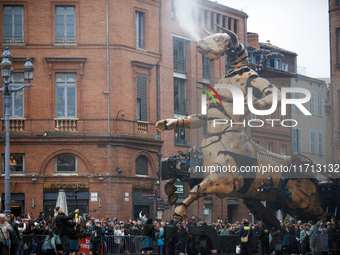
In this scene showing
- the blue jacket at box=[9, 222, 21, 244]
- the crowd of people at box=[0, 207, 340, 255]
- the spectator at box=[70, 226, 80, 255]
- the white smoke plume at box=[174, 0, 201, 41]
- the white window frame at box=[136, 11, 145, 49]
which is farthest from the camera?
the white window frame at box=[136, 11, 145, 49]

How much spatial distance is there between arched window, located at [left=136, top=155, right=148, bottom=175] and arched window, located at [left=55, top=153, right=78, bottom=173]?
150 inches

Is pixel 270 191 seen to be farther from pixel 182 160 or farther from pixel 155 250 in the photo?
pixel 155 250

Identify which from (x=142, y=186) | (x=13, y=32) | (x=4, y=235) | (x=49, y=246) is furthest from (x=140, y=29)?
(x=4, y=235)

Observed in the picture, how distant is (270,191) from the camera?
29.8 m

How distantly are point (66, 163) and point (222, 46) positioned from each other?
21164 millimetres

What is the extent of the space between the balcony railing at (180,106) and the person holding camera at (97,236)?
22.4 meters

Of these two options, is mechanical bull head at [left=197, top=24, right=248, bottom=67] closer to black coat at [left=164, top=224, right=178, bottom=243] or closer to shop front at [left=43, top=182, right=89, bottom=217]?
black coat at [left=164, top=224, right=178, bottom=243]

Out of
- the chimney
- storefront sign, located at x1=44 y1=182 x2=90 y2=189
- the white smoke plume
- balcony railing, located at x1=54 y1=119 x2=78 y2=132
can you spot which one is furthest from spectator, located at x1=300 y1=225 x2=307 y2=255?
the chimney

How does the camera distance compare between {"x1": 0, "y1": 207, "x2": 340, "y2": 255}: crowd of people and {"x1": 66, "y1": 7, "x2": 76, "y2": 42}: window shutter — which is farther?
{"x1": 66, "y1": 7, "x2": 76, "y2": 42}: window shutter

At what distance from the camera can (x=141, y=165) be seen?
51781 millimetres

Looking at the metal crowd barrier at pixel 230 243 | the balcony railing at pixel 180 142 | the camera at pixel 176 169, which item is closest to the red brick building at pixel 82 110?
the balcony railing at pixel 180 142

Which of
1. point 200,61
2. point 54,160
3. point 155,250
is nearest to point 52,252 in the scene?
point 155,250

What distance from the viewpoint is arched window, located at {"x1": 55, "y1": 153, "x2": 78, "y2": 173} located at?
4941 cm

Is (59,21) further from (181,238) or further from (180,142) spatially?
(181,238)
